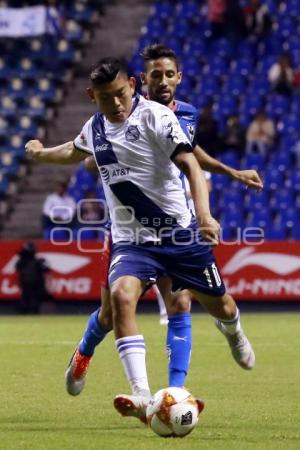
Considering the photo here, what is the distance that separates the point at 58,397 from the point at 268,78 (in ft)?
51.7

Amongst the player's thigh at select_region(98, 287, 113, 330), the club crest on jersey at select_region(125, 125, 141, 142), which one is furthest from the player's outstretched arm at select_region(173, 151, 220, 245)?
the player's thigh at select_region(98, 287, 113, 330)

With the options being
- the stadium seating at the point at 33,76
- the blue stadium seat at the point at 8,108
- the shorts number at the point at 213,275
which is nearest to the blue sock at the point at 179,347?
the shorts number at the point at 213,275

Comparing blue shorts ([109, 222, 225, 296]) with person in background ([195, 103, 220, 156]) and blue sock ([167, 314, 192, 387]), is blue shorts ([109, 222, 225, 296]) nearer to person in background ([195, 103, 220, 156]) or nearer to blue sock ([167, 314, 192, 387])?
blue sock ([167, 314, 192, 387])

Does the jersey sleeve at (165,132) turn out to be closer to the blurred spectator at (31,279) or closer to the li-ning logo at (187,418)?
the li-ning logo at (187,418)

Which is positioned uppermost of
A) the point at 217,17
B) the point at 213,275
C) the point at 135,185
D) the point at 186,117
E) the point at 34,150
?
the point at 186,117

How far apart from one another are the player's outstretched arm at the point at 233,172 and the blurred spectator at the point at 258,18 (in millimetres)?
16967

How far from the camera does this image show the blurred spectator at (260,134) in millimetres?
22875

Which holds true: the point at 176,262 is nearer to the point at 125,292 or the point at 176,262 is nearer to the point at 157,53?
the point at 125,292

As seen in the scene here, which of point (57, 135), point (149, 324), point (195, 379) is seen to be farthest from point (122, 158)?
point (57, 135)

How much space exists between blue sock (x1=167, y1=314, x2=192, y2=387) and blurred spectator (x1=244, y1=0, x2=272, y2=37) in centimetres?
1758

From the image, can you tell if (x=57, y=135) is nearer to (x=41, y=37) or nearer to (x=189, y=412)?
(x=41, y=37)

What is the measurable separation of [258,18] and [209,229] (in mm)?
18712

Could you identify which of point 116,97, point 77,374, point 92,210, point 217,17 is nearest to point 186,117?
point 116,97

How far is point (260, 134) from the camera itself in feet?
75.5
